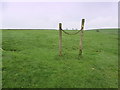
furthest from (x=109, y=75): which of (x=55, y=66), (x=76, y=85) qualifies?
(x=55, y=66)

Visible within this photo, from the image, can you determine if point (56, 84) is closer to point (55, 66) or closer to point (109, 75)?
point (55, 66)

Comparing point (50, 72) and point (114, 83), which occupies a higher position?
point (50, 72)

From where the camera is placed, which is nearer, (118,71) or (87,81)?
(87,81)

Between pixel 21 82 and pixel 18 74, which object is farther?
pixel 18 74

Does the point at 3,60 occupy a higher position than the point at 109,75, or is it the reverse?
the point at 3,60

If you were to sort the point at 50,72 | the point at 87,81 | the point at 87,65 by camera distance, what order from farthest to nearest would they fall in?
the point at 87,65 → the point at 50,72 → the point at 87,81

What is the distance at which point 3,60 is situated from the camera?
10.0 metres

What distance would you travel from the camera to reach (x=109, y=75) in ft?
29.0

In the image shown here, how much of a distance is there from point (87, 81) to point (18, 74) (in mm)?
4074

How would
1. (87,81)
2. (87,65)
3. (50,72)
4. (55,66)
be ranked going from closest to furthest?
1. (87,81)
2. (50,72)
3. (55,66)
4. (87,65)

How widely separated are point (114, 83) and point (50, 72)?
Result: 3890 mm

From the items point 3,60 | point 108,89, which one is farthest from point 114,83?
point 3,60

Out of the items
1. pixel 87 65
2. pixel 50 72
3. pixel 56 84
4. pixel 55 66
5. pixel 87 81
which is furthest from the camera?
pixel 87 65

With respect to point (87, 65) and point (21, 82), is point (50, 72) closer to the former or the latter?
point (21, 82)
